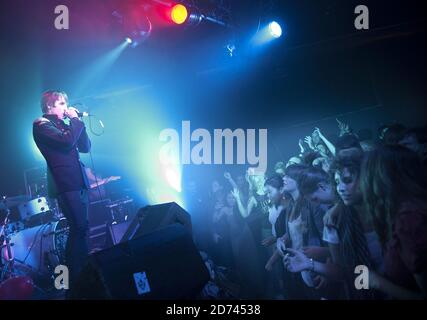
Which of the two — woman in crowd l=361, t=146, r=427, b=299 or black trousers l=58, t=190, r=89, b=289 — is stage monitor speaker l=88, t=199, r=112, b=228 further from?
woman in crowd l=361, t=146, r=427, b=299

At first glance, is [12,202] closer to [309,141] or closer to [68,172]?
[68,172]

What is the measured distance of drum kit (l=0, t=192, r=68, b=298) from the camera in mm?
4483

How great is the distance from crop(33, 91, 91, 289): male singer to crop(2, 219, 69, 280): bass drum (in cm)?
170

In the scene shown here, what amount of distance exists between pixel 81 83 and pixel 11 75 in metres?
0.93

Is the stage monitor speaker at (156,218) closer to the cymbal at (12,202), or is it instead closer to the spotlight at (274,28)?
the cymbal at (12,202)

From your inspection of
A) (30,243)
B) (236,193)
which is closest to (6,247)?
(30,243)

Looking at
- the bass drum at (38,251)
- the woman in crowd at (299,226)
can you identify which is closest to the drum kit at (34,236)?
the bass drum at (38,251)

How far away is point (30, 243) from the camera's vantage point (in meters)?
4.71

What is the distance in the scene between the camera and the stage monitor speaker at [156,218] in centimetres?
320

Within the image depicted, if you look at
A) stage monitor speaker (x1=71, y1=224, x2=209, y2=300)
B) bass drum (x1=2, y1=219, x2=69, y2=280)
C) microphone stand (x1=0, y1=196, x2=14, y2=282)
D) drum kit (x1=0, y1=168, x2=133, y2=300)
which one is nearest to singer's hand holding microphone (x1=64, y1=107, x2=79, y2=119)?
stage monitor speaker (x1=71, y1=224, x2=209, y2=300)

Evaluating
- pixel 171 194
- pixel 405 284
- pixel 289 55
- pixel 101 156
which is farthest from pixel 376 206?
pixel 101 156

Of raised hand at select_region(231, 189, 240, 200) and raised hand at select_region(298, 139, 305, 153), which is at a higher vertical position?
raised hand at select_region(298, 139, 305, 153)

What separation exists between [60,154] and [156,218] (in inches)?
39.9

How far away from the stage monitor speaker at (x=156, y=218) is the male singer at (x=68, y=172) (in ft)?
1.56
